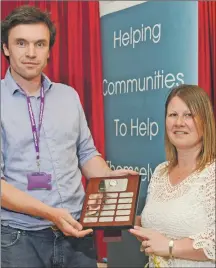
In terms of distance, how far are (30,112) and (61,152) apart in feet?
0.66

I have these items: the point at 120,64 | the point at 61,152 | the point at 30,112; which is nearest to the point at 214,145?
the point at 61,152

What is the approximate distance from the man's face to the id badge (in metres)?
0.39

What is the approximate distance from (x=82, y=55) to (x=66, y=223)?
1.66 meters

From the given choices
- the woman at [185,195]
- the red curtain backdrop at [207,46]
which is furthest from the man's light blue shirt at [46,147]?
the red curtain backdrop at [207,46]

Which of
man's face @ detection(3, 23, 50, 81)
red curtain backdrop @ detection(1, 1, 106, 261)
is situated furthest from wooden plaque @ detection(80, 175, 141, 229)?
red curtain backdrop @ detection(1, 1, 106, 261)

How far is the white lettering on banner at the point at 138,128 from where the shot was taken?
2.93 metres

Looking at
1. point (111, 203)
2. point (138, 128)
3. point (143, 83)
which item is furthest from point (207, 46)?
point (111, 203)

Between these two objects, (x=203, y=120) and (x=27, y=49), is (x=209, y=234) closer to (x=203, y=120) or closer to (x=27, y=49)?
(x=203, y=120)

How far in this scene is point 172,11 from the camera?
9.13 feet

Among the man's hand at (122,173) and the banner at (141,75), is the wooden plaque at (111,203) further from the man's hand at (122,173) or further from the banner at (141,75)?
the banner at (141,75)

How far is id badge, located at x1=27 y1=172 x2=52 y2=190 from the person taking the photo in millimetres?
1991

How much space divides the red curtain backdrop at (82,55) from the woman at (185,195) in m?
1.34

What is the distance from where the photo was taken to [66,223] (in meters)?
A: 1.92

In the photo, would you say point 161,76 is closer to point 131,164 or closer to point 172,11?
point 172,11
